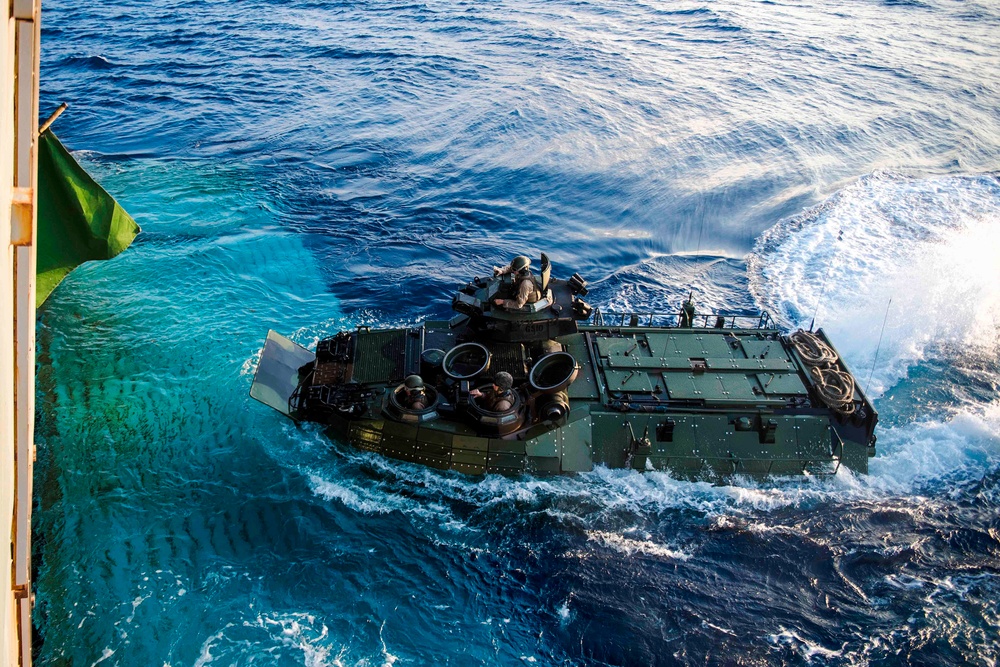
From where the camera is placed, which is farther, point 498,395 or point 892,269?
point 892,269

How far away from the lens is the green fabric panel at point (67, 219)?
17.2 m

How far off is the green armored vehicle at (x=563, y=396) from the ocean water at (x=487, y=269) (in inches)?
39.9

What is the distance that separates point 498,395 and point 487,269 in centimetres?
1259

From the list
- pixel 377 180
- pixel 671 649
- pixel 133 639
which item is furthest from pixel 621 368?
pixel 377 180

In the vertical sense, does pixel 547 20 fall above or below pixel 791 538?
above

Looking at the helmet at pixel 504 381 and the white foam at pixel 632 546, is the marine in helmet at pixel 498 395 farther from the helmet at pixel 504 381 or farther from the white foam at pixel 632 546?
the white foam at pixel 632 546

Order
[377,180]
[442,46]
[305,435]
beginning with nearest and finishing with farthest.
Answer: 1. [305,435]
2. [377,180]
3. [442,46]

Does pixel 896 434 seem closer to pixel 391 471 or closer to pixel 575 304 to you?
pixel 575 304

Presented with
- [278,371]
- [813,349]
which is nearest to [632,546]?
[813,349]

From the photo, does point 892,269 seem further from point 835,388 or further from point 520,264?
point 520,264

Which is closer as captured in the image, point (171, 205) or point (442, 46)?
point (171, 205)

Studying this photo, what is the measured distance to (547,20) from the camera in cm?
5853

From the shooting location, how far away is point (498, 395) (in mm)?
19641

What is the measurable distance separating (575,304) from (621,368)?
2.18 m
